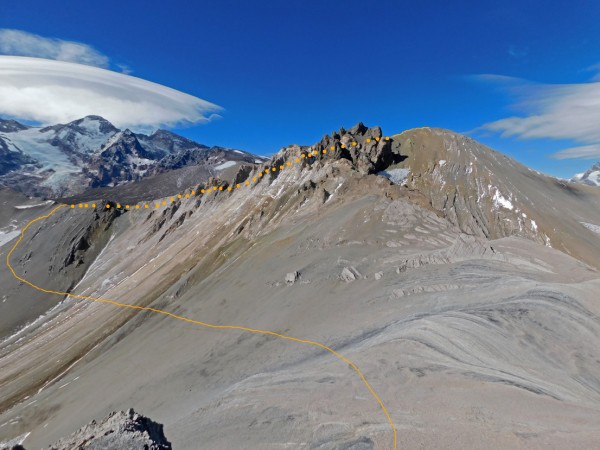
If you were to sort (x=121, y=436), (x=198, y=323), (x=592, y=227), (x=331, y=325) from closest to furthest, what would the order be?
(x=121, y=436) < (x=331, y=325) < (x=198, y=323) < (x=592, y=227)

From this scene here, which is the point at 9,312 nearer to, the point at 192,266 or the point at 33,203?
the point at 192,266

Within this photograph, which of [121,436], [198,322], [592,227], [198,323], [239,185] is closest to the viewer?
[121,436]

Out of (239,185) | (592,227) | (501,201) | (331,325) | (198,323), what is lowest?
(198,323)

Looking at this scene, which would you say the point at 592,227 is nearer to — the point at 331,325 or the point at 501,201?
the point at 501,201

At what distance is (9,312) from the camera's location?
6150cm

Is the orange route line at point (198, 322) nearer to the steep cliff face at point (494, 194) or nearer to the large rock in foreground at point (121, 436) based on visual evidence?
the large rock in foreground at point (121, 436)

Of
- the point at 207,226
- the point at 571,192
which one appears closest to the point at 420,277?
the point at 207,226

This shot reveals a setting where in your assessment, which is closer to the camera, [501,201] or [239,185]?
[501,201]

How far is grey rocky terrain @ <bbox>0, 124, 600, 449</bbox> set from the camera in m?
11.6

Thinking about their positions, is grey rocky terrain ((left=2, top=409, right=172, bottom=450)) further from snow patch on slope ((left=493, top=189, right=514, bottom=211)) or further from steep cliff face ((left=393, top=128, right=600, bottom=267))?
snow patch on slope ((left=493, top=189, right=514, bottom=211))

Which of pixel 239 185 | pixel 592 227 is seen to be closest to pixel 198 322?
pixel 239 185

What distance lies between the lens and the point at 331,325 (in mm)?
23906

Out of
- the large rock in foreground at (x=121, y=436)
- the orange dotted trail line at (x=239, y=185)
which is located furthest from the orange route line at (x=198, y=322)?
the orange dotted trail line at (x=239, y=185)

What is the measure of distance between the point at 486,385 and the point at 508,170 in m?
82.9
